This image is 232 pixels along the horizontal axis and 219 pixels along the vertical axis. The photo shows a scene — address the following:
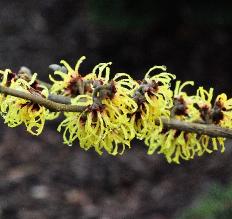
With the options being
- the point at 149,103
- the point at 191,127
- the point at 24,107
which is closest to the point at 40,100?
the point at 24,107

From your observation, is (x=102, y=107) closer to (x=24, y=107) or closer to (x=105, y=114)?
(x=105, y=114)

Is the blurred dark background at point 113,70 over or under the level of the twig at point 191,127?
over

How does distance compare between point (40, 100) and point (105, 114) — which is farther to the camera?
point (105, 114)

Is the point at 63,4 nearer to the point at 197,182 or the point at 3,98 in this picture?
the point at 197,182

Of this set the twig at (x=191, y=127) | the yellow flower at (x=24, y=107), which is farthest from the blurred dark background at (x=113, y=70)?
the yellow flower at (x=24, y=107)

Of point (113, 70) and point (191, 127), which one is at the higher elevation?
point (113, 70)

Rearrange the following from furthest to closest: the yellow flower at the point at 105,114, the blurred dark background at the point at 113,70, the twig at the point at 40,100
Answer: the blurred dark background at the point at 113,70 → the yellow flower at the point at 105,114 → the twig at the point at 40,100

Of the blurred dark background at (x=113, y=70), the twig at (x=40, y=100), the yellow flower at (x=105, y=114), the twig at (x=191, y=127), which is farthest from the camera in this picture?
the blurred dark background at (x=113, y=70)

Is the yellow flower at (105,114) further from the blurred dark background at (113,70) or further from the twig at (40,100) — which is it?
the blurred dark background at (113,70)
